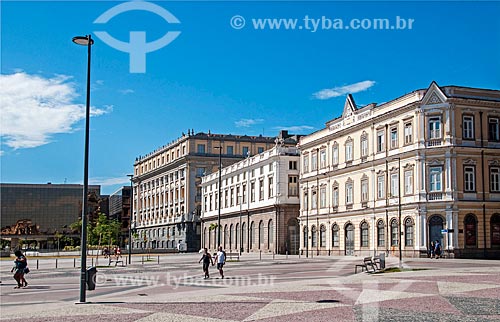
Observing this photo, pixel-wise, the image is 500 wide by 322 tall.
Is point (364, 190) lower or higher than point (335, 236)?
higher

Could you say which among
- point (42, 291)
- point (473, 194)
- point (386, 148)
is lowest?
point (42, 291)

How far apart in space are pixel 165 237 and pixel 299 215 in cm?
5754

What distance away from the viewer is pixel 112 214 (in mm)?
193500

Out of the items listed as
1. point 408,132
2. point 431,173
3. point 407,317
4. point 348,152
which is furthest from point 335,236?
point 407,317

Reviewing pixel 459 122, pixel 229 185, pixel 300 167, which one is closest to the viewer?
pixel 459 122

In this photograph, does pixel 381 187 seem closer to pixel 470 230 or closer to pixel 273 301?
pixel 470 230

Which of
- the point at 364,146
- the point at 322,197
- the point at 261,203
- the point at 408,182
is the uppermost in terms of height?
the point at 364,146

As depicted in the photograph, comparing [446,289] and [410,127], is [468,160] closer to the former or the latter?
[410,127]

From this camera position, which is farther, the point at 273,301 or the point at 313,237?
the point at 313,237

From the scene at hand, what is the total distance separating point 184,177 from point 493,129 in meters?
74.4

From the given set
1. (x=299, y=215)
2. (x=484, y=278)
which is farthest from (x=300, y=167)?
(x=484, y=278)

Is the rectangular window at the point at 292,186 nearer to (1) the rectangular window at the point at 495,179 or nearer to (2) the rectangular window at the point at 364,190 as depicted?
(2) the rectangular window at the point at 364,190

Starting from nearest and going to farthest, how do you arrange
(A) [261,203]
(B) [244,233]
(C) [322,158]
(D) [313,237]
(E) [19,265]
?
(E) [19,265]
(C) [322,158]
(D) [313,237]
(A) [261,203]
(B) [244,233]

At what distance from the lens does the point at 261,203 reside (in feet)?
291
